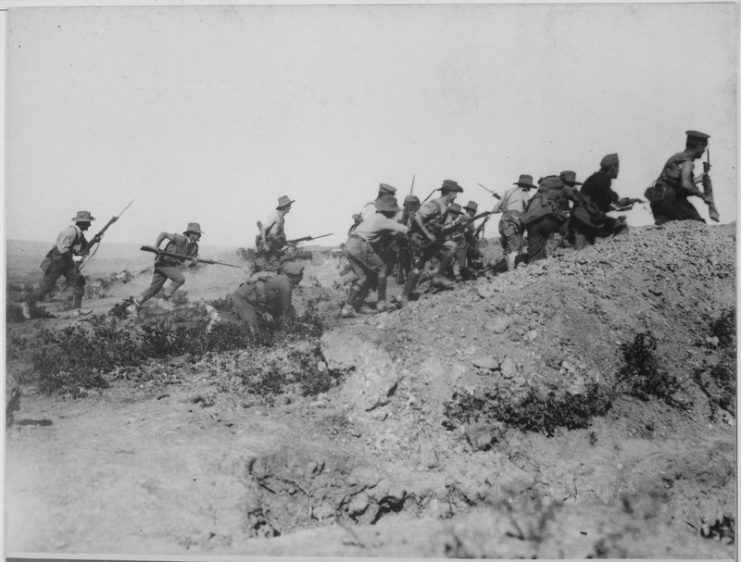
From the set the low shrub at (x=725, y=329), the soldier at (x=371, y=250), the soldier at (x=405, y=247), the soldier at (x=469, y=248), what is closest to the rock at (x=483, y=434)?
the soldier at (x=371, y=250)

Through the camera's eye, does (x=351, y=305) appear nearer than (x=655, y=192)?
No

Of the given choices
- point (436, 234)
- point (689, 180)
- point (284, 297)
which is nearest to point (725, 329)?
point (689, 180)

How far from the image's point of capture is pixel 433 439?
566cm

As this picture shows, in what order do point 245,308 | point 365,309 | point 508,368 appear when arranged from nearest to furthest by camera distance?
1. point 508,368
2. point 245,308
3. point 365,309

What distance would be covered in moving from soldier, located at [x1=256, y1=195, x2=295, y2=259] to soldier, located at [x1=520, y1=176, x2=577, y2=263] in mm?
3816

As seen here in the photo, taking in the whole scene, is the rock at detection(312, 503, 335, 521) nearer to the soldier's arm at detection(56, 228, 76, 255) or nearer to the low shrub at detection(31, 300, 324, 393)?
the low shrub at detection(31, 300, 324, 393)

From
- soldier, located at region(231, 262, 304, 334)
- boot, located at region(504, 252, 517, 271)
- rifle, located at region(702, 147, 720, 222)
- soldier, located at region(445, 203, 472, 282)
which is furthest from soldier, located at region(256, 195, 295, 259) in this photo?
rifle, located at region(702, 147, 720, 222)

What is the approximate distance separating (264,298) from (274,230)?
114 centimetres

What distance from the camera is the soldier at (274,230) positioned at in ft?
27.0

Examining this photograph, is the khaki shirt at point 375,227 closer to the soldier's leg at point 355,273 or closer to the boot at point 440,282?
the soldier's leg at point 355,273

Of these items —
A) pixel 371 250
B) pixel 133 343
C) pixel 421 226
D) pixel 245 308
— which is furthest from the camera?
pixel 421 226

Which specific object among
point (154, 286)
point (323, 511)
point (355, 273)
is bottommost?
point (323, 511)

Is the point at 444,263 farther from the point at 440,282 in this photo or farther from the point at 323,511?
the point at 323,511

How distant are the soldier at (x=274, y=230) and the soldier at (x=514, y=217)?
12.0 feet
